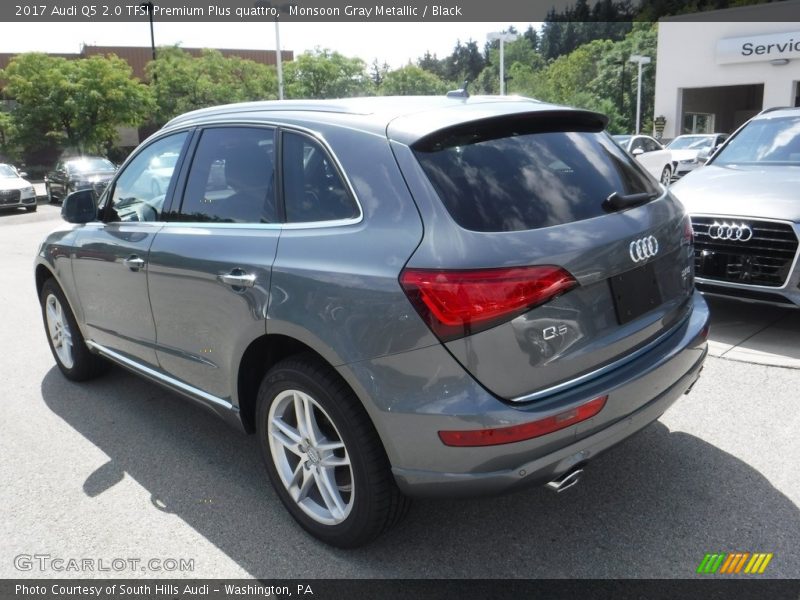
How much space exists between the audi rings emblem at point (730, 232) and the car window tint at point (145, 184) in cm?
395

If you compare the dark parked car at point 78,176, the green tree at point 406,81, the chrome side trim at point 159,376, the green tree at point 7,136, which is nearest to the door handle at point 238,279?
the chrome side trim at point 159,376

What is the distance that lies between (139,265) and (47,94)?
31.9 meters

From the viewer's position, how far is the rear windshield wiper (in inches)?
109

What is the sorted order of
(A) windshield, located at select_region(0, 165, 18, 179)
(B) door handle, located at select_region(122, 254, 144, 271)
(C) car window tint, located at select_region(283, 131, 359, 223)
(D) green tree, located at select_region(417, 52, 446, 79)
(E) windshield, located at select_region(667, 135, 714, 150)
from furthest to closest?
(D) green tree, located at select_region(417, 52, 446, 79), (E) windshield, located at select_region(667, 135, 714, 150), (A) windshield, located at select_region(0, 165, 18, 179), (B) door handle, located at select_region(122, 254, 144, 271), (C) car window tint, located at select_region(283, 131, 359, 223)

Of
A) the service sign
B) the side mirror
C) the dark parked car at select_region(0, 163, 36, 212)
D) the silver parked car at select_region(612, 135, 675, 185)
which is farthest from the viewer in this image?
the service sign

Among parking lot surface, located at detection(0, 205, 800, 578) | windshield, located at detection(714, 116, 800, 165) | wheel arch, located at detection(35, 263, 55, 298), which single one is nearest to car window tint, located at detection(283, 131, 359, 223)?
parking lot surface, located at detection(0, 205, 800, 578)

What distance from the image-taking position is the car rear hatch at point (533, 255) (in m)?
2.30

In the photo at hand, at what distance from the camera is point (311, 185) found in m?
2.87

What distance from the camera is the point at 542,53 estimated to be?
123750mm

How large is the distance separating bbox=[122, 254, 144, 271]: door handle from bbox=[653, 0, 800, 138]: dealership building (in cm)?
3160

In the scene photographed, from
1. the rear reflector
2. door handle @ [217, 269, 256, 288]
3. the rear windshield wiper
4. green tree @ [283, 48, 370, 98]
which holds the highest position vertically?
green tree @ [283, 48, 370, 98]

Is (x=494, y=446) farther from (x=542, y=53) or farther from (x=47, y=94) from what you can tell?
(x=542, y=53)

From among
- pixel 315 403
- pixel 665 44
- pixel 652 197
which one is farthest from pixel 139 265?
pixel 665 44

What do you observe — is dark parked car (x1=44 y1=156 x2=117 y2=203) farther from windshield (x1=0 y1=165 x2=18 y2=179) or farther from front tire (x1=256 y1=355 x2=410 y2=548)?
front tire (x1=256 y1=355 x2=410 y2=548)
